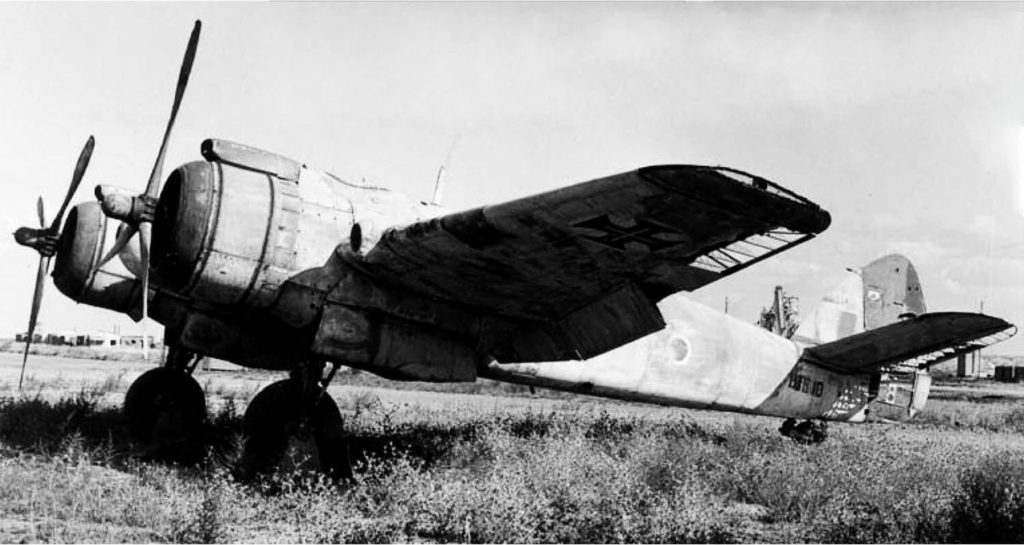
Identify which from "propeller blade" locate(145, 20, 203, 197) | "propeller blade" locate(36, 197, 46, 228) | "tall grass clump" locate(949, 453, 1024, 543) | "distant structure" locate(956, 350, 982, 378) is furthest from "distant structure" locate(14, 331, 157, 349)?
"tall grass clump" locate(949, 453, 1024, 543)

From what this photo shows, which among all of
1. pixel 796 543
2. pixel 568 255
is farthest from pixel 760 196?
pixel 796 543

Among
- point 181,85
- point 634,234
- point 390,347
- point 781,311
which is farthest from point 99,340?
Answer: point 634,234

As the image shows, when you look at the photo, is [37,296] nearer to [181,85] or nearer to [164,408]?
[164,408]

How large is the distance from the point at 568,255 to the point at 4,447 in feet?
20.9

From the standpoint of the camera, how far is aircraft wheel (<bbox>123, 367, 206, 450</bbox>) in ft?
30.6

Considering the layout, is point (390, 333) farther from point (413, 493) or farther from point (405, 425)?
point (405, 425)

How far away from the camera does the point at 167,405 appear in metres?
9.52

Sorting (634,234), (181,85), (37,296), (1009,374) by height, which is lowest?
(37,296)

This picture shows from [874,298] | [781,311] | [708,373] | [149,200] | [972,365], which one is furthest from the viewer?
[972,365]

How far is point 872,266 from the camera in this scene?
12188 millimetres

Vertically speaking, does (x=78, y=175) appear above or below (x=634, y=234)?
above

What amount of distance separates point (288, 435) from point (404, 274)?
178cm

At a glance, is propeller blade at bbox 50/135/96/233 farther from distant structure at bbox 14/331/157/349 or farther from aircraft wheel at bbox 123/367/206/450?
distant structure at bbox 14/331/157/349

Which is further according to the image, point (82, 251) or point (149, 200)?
point (82, 251)
